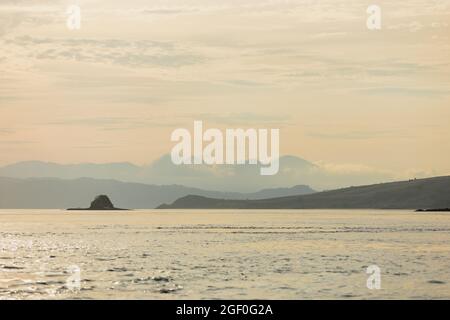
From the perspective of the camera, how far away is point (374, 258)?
87000 mm

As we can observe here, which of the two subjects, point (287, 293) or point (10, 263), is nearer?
point (287, 293)

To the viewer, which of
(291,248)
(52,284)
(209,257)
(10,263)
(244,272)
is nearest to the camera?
(52,284)

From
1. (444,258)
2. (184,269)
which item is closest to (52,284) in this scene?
(184,269)

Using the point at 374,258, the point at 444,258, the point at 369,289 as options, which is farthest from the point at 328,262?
the point at 369,289

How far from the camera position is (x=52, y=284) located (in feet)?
191
